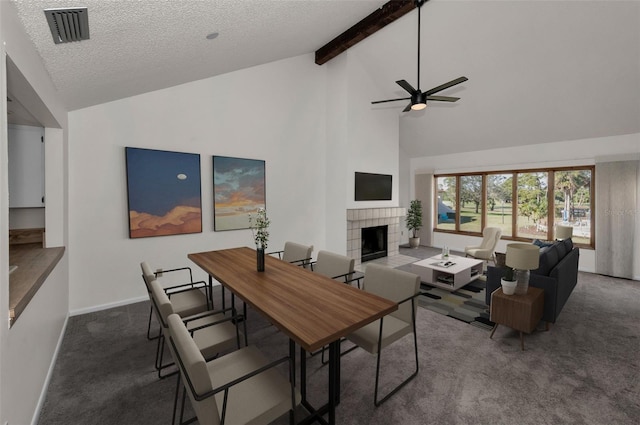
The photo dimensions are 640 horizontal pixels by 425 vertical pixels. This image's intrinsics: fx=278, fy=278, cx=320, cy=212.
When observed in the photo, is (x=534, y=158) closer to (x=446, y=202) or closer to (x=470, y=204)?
(x=470, y=204)

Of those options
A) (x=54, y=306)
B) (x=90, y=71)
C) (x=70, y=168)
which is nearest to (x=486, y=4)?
(x=90, y=71)

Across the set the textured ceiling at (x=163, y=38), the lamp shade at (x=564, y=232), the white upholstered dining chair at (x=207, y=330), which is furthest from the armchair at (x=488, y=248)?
the white upholstered dining chair at (x=207, y=330)

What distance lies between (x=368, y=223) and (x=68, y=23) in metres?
5.01

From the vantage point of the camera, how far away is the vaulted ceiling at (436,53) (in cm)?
200

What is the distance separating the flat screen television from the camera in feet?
18.0

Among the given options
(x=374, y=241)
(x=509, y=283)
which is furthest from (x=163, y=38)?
(x=374, y=241)

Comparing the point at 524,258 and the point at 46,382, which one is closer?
the point at 46,382

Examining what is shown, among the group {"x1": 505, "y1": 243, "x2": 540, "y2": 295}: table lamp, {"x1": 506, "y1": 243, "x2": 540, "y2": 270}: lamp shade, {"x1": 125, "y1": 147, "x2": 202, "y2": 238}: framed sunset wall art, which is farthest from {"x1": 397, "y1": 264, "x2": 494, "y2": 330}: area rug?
{"x1": 125, "y1": 147, "x2": 202, "y2": 238}: framed sunset wall art

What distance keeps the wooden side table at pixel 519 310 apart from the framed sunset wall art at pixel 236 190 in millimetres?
3552

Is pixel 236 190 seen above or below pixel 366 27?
below

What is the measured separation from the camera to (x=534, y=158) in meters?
5.83

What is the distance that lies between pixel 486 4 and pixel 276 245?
4.72m

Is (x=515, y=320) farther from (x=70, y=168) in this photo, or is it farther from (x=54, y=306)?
(x=70, y=168)

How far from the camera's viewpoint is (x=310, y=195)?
5438 millimetres
